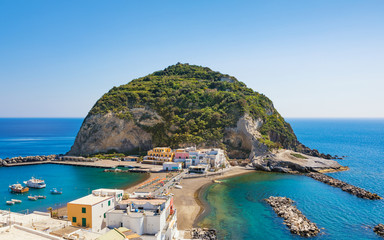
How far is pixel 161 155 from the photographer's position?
61125 mm

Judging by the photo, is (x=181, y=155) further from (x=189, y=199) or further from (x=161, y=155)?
(x=189, y=199)

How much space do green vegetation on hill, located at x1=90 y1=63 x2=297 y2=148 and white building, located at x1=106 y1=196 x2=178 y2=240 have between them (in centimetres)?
4578

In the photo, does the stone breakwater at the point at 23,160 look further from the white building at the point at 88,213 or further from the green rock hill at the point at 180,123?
the white building at the point at 88,213

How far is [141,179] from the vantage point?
47.5 meters

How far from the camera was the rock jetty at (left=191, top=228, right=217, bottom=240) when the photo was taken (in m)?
24.4

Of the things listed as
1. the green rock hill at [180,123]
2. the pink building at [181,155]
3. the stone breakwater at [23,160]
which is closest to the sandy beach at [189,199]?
the pink building at [181,155]

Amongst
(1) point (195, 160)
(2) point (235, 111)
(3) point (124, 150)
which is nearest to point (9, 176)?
(3) point (124, 150)

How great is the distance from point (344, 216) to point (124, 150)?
55.0 meters

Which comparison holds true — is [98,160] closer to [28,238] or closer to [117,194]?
[117,194]

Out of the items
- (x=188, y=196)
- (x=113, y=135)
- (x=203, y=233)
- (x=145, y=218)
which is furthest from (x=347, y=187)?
(x=113, y=135)

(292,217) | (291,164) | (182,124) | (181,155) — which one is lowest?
(292,217)

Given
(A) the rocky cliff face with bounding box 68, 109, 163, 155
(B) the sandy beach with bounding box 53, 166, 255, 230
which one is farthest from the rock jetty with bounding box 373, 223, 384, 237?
(A) the rocky cliff face with bounding box 68, 109, 163, 155

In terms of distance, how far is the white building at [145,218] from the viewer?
57.2 feet

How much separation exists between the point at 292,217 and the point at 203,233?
11001 mm
